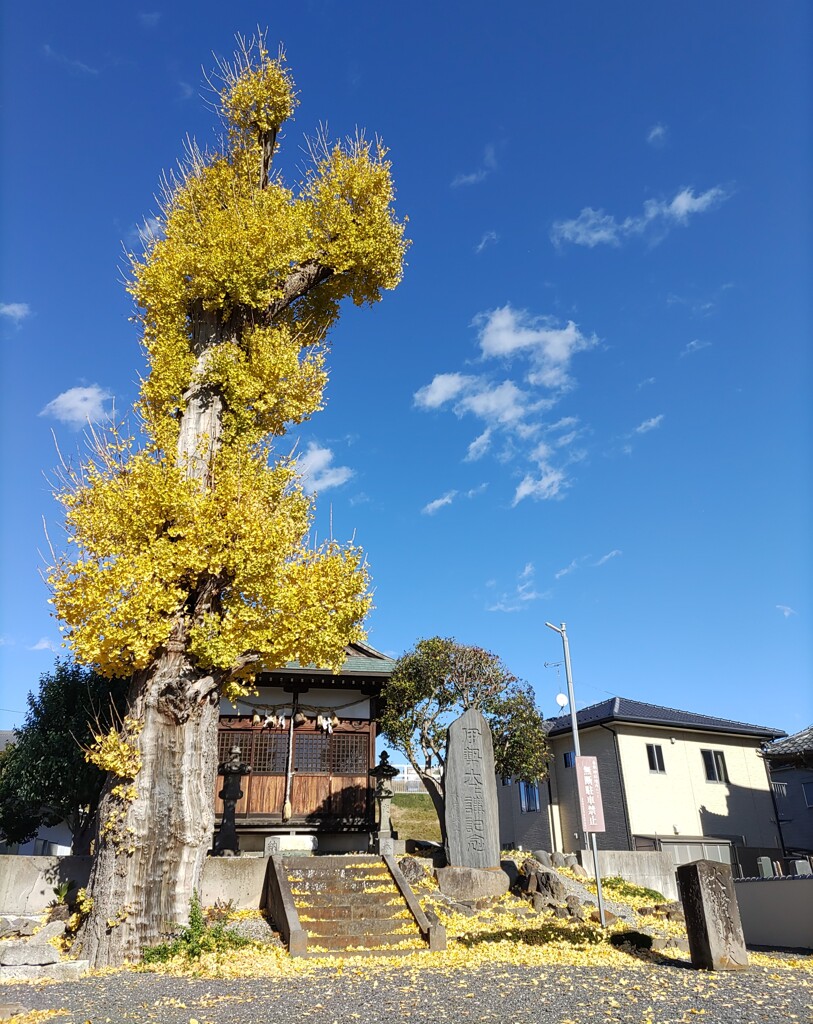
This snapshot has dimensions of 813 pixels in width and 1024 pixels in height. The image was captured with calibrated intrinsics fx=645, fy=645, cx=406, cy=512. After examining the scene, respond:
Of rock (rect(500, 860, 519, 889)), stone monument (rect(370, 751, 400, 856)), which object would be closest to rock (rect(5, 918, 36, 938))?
stone monument (rect(370, 751, 400, 856))

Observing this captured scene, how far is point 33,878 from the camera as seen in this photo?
11930 millimetres

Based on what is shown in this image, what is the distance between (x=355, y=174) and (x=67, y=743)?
14.3 metres

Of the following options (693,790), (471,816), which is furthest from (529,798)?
(471,816)

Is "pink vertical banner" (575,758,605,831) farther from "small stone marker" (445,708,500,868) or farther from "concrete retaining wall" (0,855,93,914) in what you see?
"concrete retaining wall" (0,855,93,914)

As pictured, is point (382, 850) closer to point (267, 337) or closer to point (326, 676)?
point (326, 676)

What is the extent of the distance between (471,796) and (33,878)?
8473 millimetres

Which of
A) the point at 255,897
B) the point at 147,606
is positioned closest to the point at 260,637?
the point at 147,606

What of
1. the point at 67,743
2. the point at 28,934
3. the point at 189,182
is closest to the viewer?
the point at 28,934

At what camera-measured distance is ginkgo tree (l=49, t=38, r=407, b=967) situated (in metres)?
8.91

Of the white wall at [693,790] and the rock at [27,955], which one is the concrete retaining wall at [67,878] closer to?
the rock at [27,955]

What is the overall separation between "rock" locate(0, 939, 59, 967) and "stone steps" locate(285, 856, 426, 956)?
3276 millimetres

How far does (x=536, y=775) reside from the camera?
1709cm

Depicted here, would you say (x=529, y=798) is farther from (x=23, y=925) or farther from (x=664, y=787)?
(x=23, y=925)

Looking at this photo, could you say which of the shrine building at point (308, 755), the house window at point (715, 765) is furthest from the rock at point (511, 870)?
the house window at point (715, 765)
